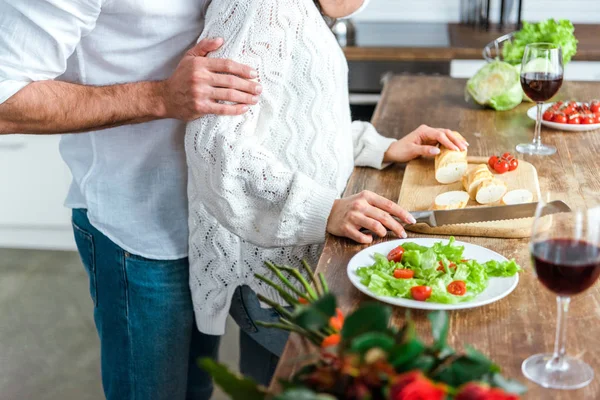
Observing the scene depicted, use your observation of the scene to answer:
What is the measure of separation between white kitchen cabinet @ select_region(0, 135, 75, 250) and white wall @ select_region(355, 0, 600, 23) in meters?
1.60

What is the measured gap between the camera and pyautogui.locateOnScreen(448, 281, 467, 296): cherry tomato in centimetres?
102

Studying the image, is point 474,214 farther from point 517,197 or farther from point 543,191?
point 543,191

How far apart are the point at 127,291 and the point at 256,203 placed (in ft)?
1.24

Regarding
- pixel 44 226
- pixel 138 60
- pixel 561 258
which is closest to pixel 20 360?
pixel 44 226

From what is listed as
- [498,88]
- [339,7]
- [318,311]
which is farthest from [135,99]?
[498,88]

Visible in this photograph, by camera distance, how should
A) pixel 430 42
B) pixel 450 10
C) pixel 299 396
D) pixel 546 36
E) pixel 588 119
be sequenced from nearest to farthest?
pixel 299 396
pixel 588 119
pixel 546 36
pixel 430 42
pixel 450 10

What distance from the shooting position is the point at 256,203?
131 cm

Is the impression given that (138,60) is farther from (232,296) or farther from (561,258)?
(561,258)

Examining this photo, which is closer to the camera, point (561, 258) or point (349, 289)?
point (561, 258)

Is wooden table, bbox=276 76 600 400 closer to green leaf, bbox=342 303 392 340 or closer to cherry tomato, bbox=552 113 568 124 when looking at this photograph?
cherry tomato, bbox=552 113 568 124

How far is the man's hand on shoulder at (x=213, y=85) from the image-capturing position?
128cm

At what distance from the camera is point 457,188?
4.74 feet

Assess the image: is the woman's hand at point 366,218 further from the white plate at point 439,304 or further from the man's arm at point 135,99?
the man's arm at point 135,99

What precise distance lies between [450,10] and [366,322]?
3197mm
